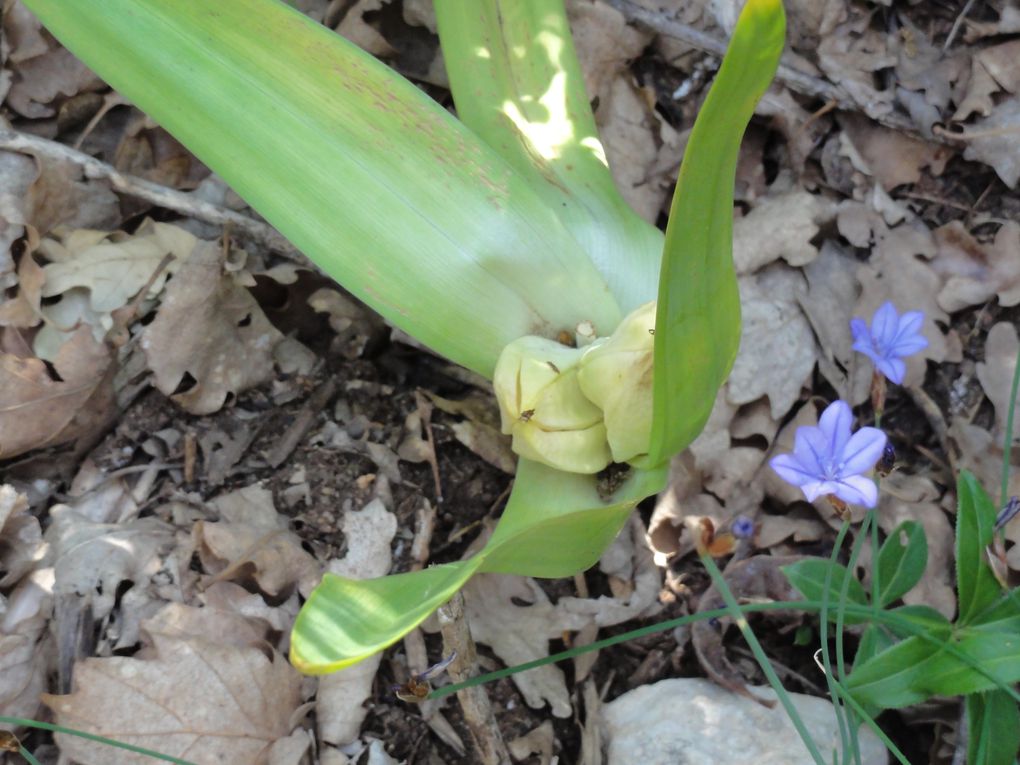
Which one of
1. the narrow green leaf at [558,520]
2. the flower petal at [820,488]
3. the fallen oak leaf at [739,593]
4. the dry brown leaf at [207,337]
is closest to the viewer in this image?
the flower petal at [820,488]

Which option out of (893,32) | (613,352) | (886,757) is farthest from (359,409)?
(893,32)

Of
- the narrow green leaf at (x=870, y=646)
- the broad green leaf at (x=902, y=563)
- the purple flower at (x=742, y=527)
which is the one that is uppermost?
the broad green leaf at (x=902, y=563)

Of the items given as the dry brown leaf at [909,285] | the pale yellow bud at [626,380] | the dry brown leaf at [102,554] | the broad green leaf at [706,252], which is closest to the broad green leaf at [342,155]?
the pale yellow bud at [626,380]

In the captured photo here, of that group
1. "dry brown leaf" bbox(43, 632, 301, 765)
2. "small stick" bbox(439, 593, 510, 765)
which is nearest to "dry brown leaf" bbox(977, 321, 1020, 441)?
"small stick" bbox(439, 593, 510, 765)

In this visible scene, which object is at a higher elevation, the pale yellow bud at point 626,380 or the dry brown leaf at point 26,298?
the pale yellow bud at point 626,380

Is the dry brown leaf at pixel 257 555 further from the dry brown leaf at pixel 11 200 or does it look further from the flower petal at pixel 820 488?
the flower petal at pixel 820 488

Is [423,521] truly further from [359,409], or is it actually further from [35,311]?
[35,311]

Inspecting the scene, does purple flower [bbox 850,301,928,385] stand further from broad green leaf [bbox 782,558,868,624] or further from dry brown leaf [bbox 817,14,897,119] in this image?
dry brown leaf [bbox 817,14,897,119]

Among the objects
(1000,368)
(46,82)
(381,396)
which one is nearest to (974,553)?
(1000,368)
